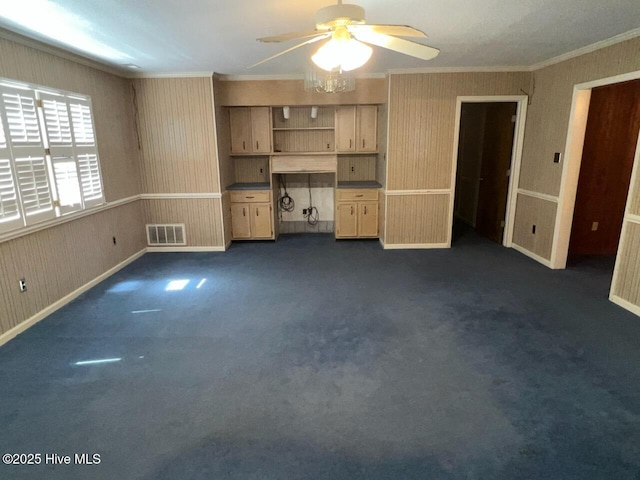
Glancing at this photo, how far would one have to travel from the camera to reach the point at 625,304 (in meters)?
3.55

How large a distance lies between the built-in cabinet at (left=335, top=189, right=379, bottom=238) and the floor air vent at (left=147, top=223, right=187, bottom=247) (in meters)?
2.42

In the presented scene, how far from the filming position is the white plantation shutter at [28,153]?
3156mm

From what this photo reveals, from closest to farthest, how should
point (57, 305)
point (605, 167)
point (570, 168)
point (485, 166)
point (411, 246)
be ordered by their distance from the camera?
point (57, 305) < point (570, 168) < point (605, 167) < point (411, 246) < point (485, 166)

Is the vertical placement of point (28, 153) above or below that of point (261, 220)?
above

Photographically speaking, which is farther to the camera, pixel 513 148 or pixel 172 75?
pixel 513 148

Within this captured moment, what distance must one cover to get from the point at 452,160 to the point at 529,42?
73.2 inches

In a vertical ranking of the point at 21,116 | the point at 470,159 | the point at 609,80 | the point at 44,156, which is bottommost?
the point at 470,159

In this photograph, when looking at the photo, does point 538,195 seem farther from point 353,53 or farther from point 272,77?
point 272,77

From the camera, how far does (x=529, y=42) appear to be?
3750 mm

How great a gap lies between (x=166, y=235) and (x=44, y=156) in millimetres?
2260

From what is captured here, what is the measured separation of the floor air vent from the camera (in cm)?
563

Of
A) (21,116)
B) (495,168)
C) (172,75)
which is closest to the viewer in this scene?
(21,116)

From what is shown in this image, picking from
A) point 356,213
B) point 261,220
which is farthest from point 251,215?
point 356,213

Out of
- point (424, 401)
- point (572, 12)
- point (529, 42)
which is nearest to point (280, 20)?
point (572, 12)
